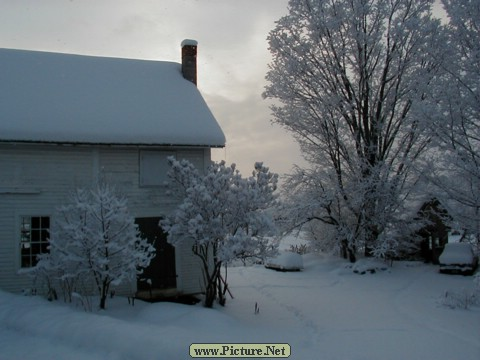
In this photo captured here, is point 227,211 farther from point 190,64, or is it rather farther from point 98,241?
point 190,64

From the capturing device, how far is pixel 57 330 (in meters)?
8.34

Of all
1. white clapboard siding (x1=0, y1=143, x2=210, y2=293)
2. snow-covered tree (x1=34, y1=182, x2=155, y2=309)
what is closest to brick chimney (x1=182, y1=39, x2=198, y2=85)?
white clapboard siding (x1=0, y1=143, x2=210, y2=293)

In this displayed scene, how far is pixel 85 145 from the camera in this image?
11.6 meters

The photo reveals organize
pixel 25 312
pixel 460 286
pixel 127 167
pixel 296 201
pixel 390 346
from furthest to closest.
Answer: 1. pixel 296 201
2. pixel 460 286
3. pixel 127 167
4. pixel 25 312
5. pixel 390 346

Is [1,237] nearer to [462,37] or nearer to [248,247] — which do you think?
[248,247]

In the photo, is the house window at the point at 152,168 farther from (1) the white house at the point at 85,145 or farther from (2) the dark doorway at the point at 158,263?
(2) the dark doorway at the point at 158,263

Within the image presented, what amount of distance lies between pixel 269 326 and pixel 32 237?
6.78 metres

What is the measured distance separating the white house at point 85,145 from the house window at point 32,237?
0.08 ft

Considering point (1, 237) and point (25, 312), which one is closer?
point (25, 312)

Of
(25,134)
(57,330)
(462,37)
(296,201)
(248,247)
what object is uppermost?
A: (462,37)

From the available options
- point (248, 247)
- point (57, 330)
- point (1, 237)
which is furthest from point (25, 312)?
point (248, 247)

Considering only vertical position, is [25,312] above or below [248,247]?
below

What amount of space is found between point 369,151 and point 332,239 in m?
4.30

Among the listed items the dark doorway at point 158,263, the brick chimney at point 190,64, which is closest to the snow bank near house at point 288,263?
the dark doorway at point 158,263
